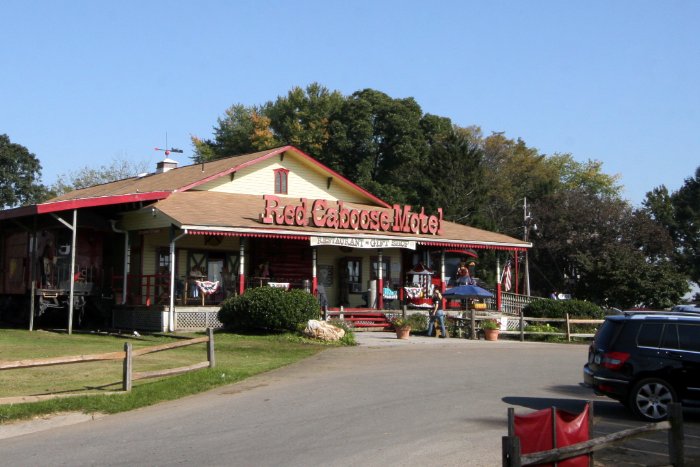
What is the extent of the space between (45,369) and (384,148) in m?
48.1

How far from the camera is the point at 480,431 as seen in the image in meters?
11.1

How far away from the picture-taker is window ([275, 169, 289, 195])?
1371 inches

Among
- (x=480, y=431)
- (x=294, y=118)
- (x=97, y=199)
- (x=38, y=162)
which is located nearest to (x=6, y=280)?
(x=97, y=199)

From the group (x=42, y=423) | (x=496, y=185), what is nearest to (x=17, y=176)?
(x=496, y=185)

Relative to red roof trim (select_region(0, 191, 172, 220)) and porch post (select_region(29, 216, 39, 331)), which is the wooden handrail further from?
porch post (select_region(29, 216, 39, 331))

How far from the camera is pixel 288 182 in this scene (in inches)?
1382

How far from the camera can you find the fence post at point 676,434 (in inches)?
335

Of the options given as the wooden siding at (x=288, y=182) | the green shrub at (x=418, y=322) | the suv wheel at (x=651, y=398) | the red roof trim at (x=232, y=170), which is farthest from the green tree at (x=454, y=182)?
the suv wheel at (x=651, y=398)

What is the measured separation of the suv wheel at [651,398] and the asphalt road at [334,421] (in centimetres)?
28

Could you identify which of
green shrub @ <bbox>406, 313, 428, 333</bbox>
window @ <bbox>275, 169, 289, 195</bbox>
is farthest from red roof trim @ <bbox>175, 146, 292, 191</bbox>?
green shrub @ <bbox>406, 313, 428, 333</bbox>

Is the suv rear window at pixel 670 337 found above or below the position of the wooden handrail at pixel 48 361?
above

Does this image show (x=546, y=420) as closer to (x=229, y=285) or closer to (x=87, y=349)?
(x=87, y=349)

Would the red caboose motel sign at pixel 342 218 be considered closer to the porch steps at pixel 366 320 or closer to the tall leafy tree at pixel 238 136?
the porch steps at pixel 366 320

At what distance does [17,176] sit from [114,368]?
213ft
